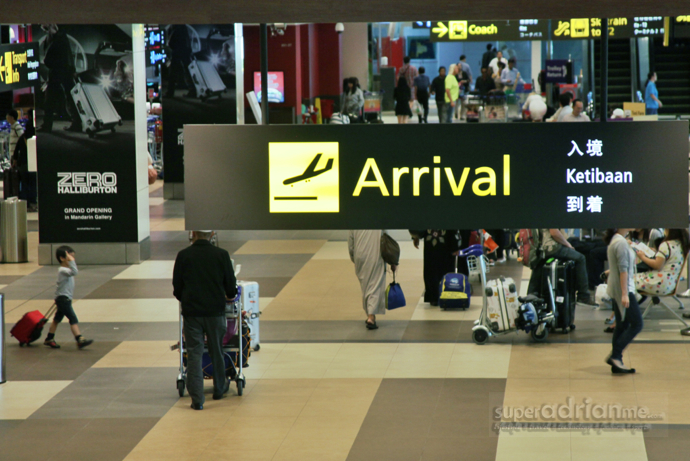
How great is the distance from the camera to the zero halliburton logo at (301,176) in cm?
520

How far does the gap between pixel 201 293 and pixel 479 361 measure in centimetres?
296

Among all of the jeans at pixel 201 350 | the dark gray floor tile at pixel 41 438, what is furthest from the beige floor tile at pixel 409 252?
the dark gray floor tile at pixel 41 438

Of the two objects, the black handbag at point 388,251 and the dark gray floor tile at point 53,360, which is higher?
the black handbag at point 388,251

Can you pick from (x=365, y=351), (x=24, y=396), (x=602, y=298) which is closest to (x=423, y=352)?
(x=365, y=351)

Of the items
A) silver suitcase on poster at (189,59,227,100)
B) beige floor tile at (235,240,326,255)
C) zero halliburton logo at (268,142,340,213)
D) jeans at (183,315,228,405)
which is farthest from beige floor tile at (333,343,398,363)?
silver suitcase on poster at (189,59,227,100)

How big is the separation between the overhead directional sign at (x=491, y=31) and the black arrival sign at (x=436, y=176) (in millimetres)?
15543

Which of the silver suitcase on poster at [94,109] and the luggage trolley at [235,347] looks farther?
the silver suitcase on poster at [94,109]

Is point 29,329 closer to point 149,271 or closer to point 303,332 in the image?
point 303,332

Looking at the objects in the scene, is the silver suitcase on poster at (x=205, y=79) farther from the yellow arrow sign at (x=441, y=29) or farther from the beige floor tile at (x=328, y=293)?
the beige floor tile at (x=328, y=293)

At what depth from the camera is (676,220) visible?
16.5 feet

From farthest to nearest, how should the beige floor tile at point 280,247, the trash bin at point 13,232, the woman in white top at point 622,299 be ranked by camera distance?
the beige floor tile at point 280,247 < the trash bin at point 13,232 < the woman in white top at point 622,299

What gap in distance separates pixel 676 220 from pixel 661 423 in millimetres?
3146

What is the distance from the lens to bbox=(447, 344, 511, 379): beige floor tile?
9.07 m

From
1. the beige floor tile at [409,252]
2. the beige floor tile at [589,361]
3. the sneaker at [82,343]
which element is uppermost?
the beige floor tile at [409,252]
